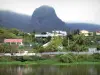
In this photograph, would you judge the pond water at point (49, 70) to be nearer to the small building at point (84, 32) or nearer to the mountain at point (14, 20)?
the small building at point (84, 32)

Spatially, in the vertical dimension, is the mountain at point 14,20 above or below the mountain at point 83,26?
above

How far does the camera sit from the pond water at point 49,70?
7625 millimetres

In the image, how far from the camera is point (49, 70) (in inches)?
320

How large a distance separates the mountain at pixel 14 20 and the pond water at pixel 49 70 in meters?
1.07

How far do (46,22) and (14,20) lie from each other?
0.87 m

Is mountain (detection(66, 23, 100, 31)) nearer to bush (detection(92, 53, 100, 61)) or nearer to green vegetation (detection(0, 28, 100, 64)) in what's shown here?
green vegetation (detection(0, 28, 100, 64))

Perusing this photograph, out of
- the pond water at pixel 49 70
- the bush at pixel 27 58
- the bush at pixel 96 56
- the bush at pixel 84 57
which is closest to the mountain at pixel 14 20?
the bush at pixel 27 58

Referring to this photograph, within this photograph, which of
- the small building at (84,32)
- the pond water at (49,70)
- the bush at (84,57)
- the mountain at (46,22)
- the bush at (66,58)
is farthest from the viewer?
the small building at (84,32)

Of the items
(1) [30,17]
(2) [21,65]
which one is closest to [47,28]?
(1) [30,17]

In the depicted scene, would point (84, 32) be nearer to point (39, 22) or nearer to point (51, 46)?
point (51, 46)

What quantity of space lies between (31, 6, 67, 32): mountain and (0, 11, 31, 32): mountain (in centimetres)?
18

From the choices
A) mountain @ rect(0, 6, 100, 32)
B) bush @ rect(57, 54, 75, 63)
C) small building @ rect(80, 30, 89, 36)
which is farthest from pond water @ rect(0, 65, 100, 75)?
mountain @ rect(0, 6, 100, 32)

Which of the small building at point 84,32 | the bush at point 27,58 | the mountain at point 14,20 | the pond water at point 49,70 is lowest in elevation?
the pond water at point 49,70

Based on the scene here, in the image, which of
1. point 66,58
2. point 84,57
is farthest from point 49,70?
point 84,57
